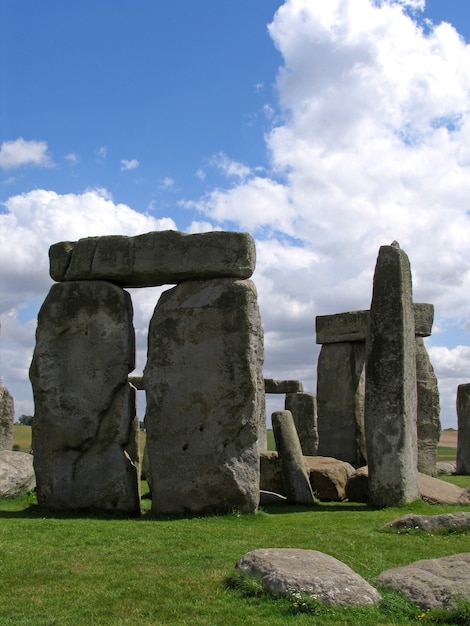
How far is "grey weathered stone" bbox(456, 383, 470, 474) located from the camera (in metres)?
22.8

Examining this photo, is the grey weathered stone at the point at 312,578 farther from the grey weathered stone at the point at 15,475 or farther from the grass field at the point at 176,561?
the grey weathered stone at the point at 15,475

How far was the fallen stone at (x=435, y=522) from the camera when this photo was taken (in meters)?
9.69

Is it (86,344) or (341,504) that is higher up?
(86,344)

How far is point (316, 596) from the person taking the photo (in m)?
5.98

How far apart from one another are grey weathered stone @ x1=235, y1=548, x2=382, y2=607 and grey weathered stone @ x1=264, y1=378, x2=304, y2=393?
789 inches

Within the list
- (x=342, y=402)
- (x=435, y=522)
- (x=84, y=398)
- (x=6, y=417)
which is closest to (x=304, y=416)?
(x=342, y=402)

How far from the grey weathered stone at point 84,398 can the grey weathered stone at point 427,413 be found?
29.2 ft

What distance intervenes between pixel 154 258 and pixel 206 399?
2.30 meters

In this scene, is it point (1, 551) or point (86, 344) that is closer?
point (1, 551)

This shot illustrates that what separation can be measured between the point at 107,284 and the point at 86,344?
39.0 inches

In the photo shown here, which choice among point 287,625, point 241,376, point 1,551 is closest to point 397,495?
point 241,376

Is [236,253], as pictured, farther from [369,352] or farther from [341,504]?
[341,504]

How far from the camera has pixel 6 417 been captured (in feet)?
57.4

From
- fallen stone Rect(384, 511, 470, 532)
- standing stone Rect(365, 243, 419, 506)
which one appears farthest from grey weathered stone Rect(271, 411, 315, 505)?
fallen stone Rect(384, 511, 470, 532)
